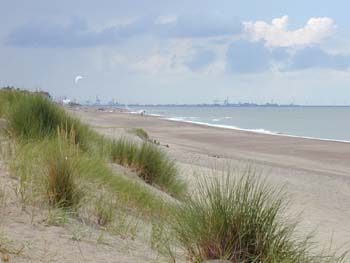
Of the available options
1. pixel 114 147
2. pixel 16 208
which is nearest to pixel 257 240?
pixel 16 208

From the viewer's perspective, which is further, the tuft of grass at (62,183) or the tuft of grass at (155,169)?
the tuft of grass at (155,169)

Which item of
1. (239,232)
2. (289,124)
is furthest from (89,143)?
(289,124)

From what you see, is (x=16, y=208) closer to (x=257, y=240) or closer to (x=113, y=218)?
(x=113, y=218)

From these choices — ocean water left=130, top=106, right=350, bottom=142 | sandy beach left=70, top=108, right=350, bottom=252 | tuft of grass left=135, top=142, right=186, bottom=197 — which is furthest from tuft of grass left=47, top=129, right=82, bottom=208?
ocean water left=130, top=106, right=350, bottom=142

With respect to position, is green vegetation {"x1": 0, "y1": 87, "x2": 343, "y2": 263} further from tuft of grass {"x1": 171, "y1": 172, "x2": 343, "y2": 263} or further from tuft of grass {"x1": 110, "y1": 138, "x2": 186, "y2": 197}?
tuft of grass {"x1": 110, "y1": 138, "x2": 186, "y2": 197}

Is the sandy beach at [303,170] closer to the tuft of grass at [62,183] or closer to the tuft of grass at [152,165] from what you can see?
the tuft of grass at [152,165]

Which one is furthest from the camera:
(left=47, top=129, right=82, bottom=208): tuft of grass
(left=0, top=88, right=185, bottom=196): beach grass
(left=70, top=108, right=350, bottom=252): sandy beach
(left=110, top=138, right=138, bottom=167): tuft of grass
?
(left=70, top=108, right=350, bottom=252): sandy beach

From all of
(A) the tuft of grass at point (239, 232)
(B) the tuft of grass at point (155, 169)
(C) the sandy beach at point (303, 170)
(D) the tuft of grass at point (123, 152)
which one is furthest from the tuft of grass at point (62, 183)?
(D) the tuft of grass at point (123, 152)

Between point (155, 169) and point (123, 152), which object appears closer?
point (155, 169)

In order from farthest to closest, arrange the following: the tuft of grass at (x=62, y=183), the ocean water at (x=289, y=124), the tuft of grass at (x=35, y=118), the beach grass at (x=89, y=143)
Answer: the ocean water at (x=289, y=124), the beach grass at (x=89, y=143), the tuft of grass at (x=35, y=118), the tuft of grass at (x=62, y=183)

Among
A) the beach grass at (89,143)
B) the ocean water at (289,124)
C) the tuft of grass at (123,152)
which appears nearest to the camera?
the beach grass at (89,143)

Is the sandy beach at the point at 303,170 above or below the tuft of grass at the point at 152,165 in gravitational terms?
below

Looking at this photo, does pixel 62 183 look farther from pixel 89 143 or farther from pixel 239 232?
pixel 89 143

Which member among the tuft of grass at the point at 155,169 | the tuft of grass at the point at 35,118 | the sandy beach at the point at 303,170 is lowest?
the sandy beach at the point at 303,170
